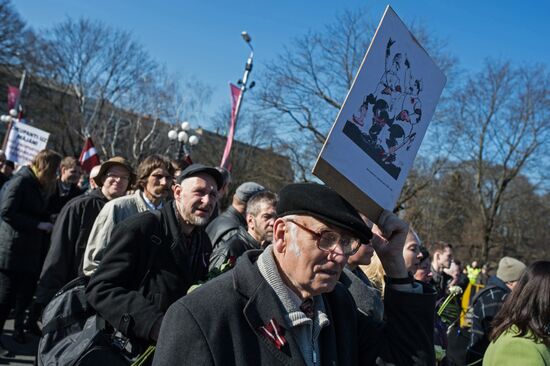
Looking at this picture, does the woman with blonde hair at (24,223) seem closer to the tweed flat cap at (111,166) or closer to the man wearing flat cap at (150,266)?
the tweed flat cap at (111,166)

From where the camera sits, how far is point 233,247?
4.35 m

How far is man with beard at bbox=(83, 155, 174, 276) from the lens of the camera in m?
3.95

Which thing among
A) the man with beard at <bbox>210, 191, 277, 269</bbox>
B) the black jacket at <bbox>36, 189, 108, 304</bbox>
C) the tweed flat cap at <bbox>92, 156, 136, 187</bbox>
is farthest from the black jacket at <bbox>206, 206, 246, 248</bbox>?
the black jacket at <bbox>36, 189, 108, 304</bbox>

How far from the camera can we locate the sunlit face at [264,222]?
15.9ft

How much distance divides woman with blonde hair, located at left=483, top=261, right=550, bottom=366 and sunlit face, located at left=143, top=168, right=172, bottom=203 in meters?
3.02

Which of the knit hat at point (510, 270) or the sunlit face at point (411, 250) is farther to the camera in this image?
the knit hat at point (510, 270)

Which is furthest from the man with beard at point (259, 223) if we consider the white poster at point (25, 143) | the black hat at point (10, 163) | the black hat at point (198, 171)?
the black hat at point (10, 163)

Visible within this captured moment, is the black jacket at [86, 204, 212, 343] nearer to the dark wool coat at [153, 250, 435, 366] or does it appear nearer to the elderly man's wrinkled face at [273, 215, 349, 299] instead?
the dark wool coat at [153, 250, 435, 366]

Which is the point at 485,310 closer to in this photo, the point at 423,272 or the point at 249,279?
the point at 423,272

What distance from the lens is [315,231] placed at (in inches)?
77.6

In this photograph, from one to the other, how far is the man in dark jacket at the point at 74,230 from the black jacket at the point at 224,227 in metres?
1.03

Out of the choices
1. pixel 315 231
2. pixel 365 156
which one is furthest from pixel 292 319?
pixel 365 156

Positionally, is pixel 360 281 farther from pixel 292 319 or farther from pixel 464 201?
pixel 464 201

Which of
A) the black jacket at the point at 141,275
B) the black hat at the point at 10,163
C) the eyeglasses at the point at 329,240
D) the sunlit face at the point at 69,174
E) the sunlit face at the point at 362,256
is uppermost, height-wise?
the eyeglasses at the point at 329,240
